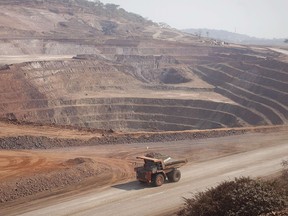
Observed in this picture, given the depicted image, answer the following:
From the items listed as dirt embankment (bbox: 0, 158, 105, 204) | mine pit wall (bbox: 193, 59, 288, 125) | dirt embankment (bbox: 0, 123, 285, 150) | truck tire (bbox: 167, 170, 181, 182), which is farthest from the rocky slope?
truck tire (bbox: 167, 170, 181, 182)

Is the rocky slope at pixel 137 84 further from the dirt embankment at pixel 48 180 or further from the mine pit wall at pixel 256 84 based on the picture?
the dirt embankment at pixel 48 180

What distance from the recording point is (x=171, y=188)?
2155cm

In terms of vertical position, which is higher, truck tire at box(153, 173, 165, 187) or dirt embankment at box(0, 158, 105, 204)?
truck tire at box(153, 173, 165, 187)

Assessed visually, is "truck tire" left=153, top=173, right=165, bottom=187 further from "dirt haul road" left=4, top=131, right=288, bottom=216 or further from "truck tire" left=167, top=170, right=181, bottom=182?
"truck tire" left=167, top=170, right=181, bottom=182

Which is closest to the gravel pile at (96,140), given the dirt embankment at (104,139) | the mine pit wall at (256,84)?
the dirt embankment at (104,139)

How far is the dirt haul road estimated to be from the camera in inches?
728

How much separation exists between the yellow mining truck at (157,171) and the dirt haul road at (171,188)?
39 cm

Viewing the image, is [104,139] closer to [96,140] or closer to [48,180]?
[96,140]

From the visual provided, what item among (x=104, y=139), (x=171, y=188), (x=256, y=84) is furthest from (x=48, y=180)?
(x=256, y=84)

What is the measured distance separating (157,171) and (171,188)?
47.3 inches

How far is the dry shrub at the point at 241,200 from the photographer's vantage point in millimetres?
13500

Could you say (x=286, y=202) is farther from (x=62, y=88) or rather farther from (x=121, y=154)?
(x=62, y=88)

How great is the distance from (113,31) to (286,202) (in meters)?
107

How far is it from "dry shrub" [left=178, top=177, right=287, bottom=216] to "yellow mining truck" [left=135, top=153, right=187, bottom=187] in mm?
6266
